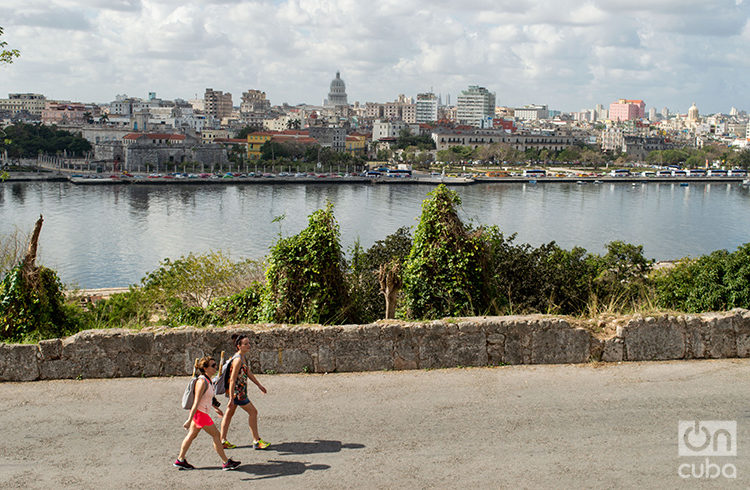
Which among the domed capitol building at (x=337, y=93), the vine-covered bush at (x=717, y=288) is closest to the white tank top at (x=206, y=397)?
the vine-covered bush at (x=717, y=288)

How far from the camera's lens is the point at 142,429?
4.95m

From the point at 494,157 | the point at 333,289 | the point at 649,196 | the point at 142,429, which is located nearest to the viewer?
the point at 142,429

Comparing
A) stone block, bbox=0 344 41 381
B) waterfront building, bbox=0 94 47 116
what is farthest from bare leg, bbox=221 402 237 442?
waterfront building, bbox=0 94 47 116

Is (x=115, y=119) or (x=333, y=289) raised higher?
(x=115, y=119)

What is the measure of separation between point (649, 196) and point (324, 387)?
7340 cm

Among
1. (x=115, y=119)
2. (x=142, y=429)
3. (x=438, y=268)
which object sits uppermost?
(x=115, y=119)

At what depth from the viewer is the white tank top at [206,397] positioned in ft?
15.0

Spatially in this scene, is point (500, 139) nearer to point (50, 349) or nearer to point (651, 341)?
point (651, 341)

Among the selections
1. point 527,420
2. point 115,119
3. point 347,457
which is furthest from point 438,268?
point 115,119

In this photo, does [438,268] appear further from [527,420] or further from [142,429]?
[142,429]

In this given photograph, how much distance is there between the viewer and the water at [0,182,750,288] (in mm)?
37500

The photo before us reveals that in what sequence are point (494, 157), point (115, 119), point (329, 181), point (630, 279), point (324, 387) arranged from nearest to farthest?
point (324, 387)
point (630, 279)
point (329, 181)
point (494, 157)
point (115, 119)

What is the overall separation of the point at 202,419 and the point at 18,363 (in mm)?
2383

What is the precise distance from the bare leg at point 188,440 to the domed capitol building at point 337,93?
183 m
